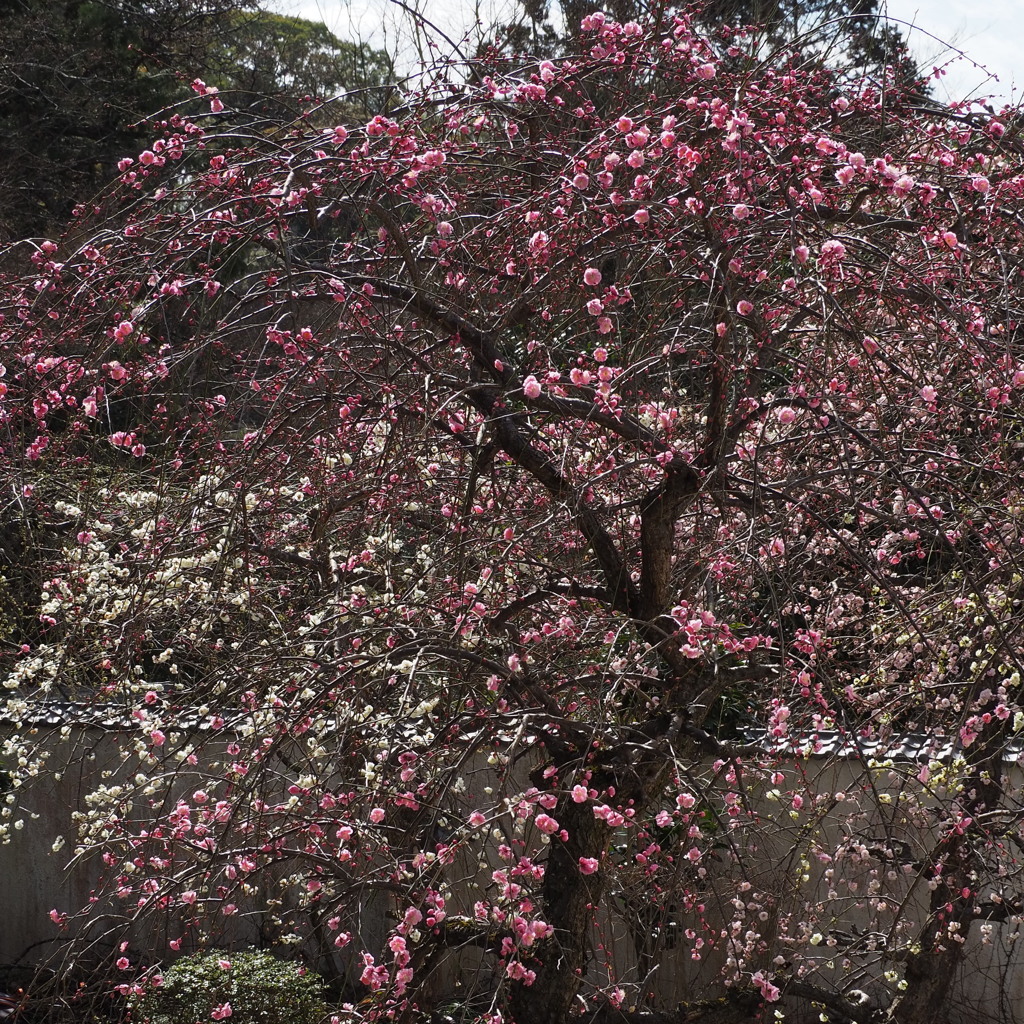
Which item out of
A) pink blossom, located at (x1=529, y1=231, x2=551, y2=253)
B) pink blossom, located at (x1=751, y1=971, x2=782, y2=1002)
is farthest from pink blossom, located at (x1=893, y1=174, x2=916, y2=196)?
pink blossom, located at (x1=751, y1=971, x2=782, y2=1002)

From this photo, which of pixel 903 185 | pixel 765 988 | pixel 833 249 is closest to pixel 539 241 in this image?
pixel 833 249

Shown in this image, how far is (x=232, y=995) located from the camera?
409cm

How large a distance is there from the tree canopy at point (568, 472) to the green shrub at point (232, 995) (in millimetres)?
597

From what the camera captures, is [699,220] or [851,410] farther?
[851,410]

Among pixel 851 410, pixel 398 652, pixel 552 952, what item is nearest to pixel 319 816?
pixel 398 652

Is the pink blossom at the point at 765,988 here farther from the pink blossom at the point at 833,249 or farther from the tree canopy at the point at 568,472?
the pink blossom at the point at 833,249

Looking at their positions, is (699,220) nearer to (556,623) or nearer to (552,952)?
(556,623)

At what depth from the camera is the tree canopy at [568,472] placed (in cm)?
253

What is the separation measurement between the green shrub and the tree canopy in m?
0.60

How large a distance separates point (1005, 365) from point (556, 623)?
6.05 ft

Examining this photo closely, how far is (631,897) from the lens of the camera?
385cm

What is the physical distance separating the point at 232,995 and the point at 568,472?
2431mm

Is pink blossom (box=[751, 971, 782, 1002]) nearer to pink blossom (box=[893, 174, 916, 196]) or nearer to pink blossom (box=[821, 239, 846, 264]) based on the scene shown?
pink blossom (box=[821, 239, 846, 264])

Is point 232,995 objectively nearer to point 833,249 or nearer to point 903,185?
point 833,249
